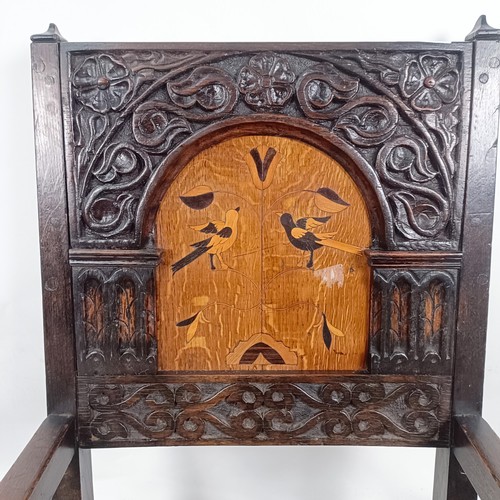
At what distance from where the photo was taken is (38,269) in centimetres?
122

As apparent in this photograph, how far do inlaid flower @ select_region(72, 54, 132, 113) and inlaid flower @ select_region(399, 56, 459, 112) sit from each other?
1.62 ft

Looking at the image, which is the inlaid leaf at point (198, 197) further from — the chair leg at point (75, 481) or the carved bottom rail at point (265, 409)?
the chair leg at point (75, 481)

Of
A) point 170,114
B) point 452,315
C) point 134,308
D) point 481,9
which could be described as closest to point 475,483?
point 452,315

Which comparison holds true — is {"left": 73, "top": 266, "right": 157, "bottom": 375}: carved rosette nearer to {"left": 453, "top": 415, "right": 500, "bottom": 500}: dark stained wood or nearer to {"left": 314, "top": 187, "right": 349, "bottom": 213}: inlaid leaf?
{"left": 314, "top": 187, "right": 349, "bottom": 213}: inlaid leaf

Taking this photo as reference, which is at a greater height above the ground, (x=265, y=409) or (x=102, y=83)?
(x=102, y=83)

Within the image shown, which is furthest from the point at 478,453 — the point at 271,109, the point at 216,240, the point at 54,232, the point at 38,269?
the point at 38,269

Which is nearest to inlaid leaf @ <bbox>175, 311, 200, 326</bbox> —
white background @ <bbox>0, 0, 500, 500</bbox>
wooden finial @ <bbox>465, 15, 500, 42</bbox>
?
white background @ <bbox>0, 0, 500, 500</bbox>

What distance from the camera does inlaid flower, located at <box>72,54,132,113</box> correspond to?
95 centimetres

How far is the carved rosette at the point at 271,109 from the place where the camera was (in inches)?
37.3

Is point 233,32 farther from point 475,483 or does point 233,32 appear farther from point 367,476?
point 367,476

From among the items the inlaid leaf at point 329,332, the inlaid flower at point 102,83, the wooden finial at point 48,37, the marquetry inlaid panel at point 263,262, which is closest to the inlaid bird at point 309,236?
the marquetry inlaid panel at point 263,262

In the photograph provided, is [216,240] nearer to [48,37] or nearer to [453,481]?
[48,37]

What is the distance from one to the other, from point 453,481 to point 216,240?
0.66 meters

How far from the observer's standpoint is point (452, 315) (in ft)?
3.29
